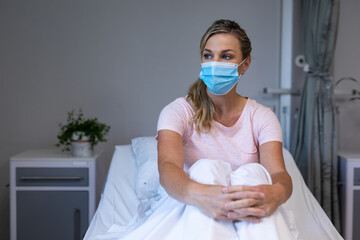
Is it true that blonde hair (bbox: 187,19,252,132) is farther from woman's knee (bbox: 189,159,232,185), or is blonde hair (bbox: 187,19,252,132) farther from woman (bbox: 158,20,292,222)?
woman's knee (bbox: 189,159,232,185)

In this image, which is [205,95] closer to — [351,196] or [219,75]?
[219,75]

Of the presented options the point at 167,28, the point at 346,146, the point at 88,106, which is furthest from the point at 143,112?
the point at 346,146

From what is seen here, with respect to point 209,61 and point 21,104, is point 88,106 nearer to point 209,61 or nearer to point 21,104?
point 21,104

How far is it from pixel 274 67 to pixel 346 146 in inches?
29.9

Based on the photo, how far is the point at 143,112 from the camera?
8.46ft

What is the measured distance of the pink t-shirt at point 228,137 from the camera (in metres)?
1.51

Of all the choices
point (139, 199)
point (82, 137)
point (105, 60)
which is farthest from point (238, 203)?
point (105, 60)

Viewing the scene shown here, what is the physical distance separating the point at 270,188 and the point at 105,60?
1.65 metres

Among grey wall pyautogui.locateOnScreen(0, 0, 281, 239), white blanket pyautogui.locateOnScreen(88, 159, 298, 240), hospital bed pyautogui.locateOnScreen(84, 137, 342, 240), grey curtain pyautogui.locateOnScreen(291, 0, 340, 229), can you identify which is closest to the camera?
white blanket pyautogui.locateOnScreen(88, 159, 298, 240)

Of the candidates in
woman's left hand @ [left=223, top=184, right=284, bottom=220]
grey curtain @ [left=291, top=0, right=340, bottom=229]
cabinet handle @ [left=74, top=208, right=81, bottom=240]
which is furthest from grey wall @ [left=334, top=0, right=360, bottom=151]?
cabinet handle @ [left=74, top=208, right=81, bottom=240]

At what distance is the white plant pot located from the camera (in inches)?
86.4

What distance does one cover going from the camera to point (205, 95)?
5.23 feet

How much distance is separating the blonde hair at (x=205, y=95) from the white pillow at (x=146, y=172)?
0.48m

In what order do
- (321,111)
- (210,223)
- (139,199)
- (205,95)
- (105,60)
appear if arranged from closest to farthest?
(210,223) → (205,95) → (139,199) → (321,111) → (105,60)
